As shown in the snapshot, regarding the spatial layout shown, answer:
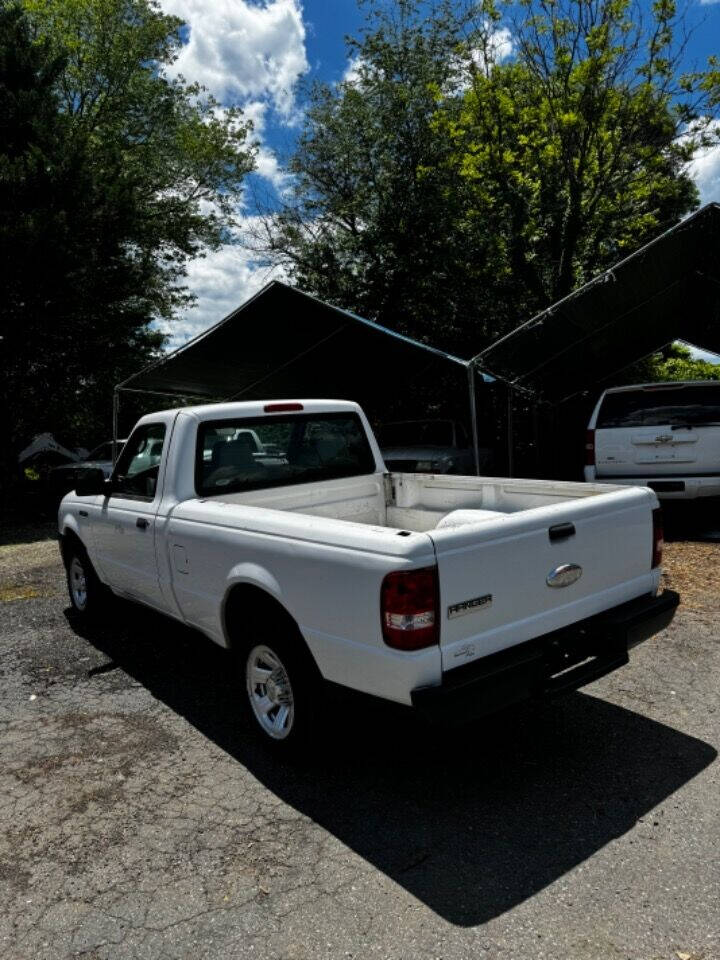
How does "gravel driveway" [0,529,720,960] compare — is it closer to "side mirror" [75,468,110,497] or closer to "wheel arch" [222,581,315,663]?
"wheel arch" [222,581,315,663]

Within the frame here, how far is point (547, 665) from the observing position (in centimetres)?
308

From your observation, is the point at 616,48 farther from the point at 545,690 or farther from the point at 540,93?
the point at 545,690

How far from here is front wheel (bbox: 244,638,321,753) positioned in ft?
10.7

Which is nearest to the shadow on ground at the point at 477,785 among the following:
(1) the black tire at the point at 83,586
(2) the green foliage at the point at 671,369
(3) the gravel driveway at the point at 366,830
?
(3) the gravel driveway at the point at 366,830

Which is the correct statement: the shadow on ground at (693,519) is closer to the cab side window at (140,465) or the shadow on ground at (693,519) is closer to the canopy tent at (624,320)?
the canopy tent at (624,320)

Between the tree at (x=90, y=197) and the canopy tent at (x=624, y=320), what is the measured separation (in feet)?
28.9

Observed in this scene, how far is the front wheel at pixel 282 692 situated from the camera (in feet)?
10.7

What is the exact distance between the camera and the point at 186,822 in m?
3.11

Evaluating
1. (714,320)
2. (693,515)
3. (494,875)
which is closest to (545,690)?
(494,875)

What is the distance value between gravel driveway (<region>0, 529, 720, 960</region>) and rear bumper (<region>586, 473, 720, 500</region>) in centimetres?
394

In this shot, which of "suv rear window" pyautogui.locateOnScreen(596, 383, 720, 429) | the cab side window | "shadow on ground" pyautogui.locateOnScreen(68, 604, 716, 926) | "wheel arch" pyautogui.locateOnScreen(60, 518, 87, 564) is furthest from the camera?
"suv rear window" pyautogui.locateOnScreen(596, 383, 720, 429)

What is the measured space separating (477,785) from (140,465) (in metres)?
3.23

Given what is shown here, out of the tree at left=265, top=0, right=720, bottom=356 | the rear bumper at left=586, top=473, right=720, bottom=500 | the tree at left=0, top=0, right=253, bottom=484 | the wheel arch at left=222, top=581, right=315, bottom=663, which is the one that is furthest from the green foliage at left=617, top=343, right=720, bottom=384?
the wheel arch at left=222, top=581, right=315, bottom=663

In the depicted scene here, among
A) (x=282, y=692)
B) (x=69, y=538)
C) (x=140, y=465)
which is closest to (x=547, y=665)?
(x=282, y=692)
